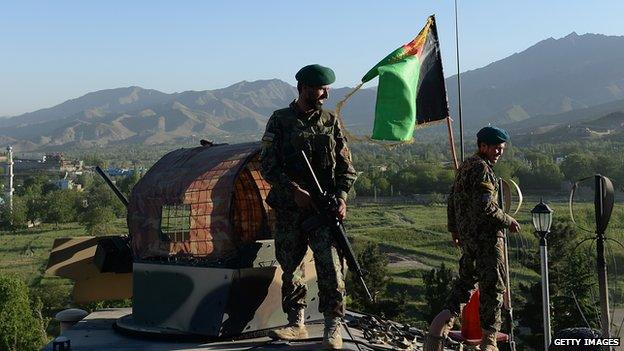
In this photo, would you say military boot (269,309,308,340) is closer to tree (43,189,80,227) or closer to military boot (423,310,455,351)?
military boot (423,310,455,351)

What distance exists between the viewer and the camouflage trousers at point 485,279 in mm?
5758

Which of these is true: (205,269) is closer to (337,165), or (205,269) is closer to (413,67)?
(337,165)

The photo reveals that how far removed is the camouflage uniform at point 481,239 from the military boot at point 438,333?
0.09m

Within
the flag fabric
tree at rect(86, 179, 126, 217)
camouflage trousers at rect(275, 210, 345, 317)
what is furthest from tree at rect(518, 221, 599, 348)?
tree at rect(86, 179, 126, 217)

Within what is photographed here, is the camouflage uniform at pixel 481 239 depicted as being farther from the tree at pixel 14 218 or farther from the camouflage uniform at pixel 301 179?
the tree at pixel 14 218

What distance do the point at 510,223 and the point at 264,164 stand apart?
1.90m

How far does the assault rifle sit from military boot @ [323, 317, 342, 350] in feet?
1.25

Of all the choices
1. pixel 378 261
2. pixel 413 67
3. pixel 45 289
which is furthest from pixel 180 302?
pixel 45 289

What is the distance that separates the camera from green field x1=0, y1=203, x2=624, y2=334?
151ft

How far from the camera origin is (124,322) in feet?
23.6

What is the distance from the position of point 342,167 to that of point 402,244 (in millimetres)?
59138

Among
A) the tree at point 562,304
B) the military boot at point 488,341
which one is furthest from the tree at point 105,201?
the military boot at point 488,341

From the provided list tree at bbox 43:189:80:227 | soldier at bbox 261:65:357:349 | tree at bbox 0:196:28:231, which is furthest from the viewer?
tree at bbox 43:189:80:227

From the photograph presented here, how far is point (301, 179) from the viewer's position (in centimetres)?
601
